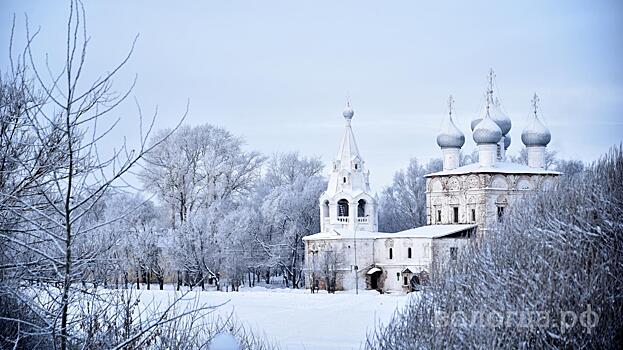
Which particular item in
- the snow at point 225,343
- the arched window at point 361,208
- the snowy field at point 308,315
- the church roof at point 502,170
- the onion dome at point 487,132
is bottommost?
the snowy field at point 308,315

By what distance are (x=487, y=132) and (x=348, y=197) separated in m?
5.57

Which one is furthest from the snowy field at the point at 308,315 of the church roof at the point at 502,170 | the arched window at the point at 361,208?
the church roof at the point at 502,170

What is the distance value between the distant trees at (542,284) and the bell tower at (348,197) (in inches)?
872

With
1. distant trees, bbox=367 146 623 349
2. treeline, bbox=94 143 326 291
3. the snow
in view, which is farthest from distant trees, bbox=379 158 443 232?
the snow

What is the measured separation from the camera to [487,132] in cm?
3272

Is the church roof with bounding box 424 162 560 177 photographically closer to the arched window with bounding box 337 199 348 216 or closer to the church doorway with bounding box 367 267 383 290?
the arched window with bounding box 337 199 348 216

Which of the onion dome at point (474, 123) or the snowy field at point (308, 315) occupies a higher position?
the onion dome at point (474, 123)

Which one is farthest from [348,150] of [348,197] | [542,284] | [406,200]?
[542,284]

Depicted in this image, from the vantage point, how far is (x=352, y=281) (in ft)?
109

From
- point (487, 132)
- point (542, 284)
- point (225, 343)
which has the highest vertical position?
point (487, 132)

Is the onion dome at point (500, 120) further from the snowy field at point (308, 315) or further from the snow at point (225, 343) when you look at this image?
the snow at point (225, 343)

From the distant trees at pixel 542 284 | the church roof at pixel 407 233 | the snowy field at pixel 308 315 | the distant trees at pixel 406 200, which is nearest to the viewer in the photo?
the distant trees at pixel 542 284

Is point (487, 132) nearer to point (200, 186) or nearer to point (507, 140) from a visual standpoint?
point (507, 140)

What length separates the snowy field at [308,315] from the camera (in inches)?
667
